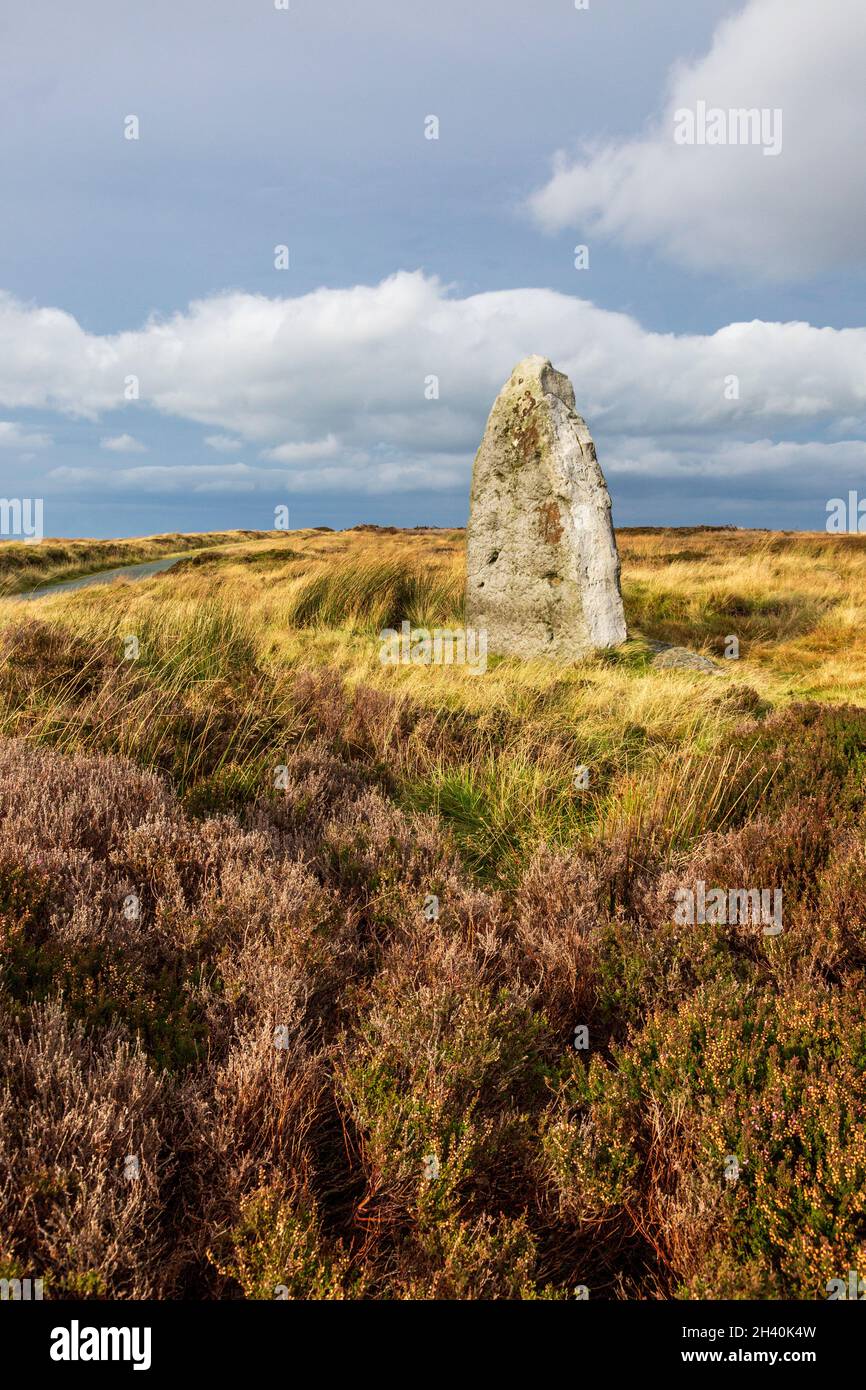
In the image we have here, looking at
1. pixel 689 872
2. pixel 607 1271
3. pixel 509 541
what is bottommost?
pixel 607 1271

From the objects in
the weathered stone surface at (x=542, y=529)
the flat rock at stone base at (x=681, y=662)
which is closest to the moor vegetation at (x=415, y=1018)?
the flat rock at stone base at (x=681, y=662)

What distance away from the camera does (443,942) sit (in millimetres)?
2881

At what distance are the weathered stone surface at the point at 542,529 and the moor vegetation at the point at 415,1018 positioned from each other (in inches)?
158

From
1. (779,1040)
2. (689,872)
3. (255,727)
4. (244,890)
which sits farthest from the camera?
(255,727)

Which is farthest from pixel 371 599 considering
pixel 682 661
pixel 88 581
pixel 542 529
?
pixel 88 581

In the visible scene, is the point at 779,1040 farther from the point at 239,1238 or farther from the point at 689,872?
the point at 239,1238

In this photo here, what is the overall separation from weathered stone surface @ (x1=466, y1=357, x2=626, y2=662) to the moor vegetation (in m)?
4.02

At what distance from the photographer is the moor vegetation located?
1.86 m

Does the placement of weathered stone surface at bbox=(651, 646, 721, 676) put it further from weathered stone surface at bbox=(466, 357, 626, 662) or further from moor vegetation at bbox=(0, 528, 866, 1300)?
moor vegetation at bbox=(0, 528, 866, 1300)

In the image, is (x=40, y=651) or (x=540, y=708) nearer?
(x=40, y=651)

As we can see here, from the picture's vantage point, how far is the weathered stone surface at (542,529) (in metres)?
9.25
